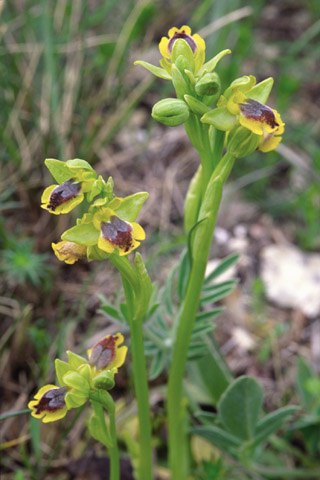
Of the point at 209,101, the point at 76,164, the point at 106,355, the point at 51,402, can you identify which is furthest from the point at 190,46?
the point at 51,402

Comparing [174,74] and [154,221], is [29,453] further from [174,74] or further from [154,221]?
[174,74]

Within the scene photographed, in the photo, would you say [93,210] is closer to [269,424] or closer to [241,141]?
[241,141]

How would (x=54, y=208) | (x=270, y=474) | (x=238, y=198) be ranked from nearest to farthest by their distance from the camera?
(x=54, y=208) < (x=270, y=474) < (x=238, y=198)

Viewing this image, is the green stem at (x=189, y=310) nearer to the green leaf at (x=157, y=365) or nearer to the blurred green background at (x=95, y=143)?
the green leaf at (x=157, y=365)

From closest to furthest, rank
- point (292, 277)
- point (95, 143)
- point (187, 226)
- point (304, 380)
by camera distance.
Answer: point (187, 226)
point (304, 380)
point (292, 277)
point (95, 143)

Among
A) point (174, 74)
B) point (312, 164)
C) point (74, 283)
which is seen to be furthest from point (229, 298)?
point (174, 74)

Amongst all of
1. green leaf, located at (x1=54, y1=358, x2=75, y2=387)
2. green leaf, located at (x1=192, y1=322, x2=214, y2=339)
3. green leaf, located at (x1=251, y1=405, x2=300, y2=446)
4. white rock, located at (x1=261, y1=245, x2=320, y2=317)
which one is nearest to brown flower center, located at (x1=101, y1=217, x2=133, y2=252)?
green leaf, located at (x1=54, y1=358, x2=75, y2=387)
